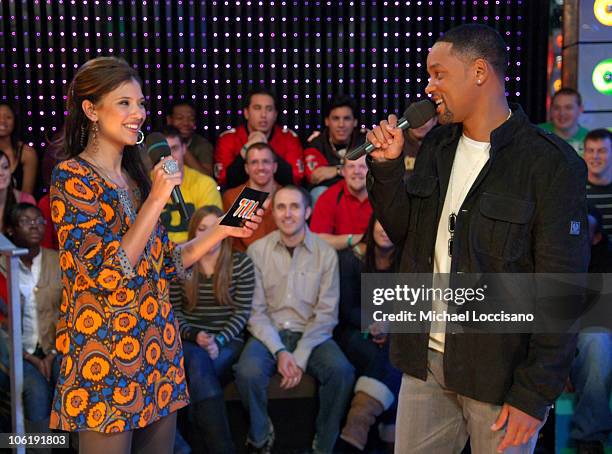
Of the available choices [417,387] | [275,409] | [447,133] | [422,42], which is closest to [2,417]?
[275,409]

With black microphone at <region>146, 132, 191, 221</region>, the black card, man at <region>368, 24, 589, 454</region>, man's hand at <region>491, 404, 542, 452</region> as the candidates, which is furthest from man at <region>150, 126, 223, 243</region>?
man's hand at <region>491, 404, 542, 452</region>

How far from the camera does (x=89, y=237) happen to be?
2.21 m

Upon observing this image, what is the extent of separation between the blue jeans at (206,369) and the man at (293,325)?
0.22 ft

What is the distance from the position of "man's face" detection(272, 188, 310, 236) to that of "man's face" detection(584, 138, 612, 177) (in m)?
1.73

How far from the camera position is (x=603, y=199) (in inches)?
199

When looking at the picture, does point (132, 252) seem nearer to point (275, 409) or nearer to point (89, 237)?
point (89, 237)

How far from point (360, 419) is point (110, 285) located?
89.5 inches

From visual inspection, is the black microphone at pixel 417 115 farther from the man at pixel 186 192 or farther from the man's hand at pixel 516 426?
the man at pixel 186 192

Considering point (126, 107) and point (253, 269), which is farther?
point (253, 269)

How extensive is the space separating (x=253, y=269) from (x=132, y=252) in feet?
7.60

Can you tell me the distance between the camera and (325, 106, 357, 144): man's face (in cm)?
567

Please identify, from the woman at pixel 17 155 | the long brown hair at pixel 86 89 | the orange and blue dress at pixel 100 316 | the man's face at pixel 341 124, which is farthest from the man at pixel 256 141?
the orange and blue dress at pixel 100 316

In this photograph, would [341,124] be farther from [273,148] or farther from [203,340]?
[203,340]

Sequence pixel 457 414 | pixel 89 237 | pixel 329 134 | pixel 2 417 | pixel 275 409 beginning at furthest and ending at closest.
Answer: pixel 329 134
pixel 275 409
pixel 2 417
pixel 457 414
pixel 89 237
